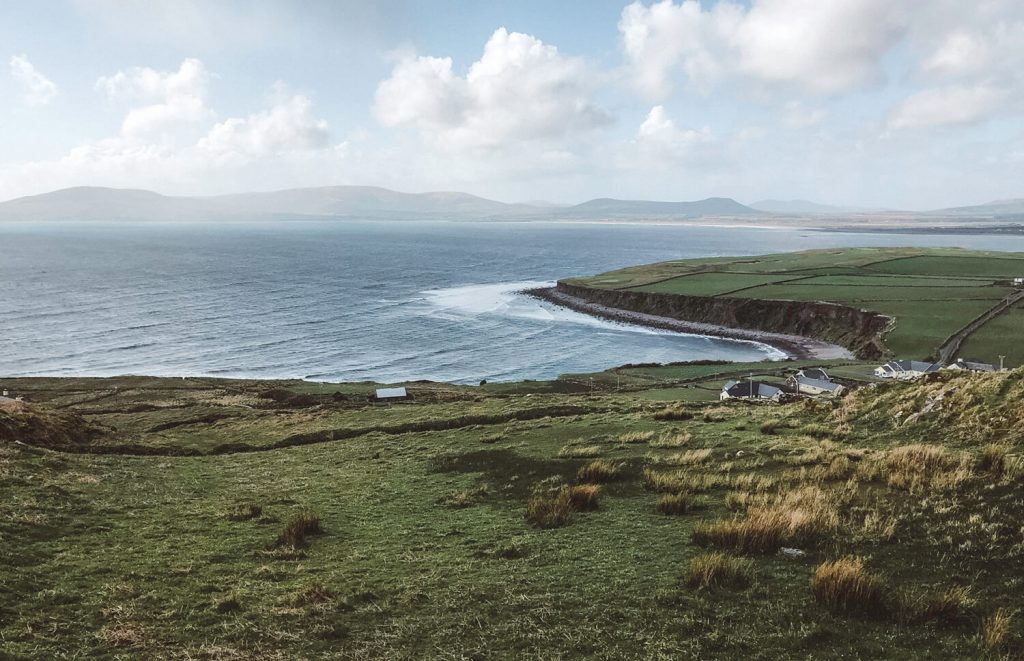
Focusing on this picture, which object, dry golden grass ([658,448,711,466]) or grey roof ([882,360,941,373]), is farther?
grey roof ([882,360,941,373])

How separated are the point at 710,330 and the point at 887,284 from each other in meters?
45.4

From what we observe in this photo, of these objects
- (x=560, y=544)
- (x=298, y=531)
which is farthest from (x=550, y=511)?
(x=298, y=531)

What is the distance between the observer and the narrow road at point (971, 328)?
79.6 m

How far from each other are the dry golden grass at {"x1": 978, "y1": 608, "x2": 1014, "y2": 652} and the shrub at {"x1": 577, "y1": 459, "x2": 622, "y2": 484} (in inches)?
414

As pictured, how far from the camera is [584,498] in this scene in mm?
15422

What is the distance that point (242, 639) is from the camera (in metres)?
9.45

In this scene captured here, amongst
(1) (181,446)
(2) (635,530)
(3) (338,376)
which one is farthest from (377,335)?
(2) (635,530)

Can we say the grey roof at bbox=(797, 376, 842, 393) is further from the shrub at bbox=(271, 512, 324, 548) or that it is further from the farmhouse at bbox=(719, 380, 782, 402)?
the shrub at bbox=(271, 512, 324, 548)

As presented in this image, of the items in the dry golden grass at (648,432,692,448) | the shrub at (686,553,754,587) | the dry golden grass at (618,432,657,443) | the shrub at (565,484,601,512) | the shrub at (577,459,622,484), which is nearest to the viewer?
the shrub at (686,553,754,587)

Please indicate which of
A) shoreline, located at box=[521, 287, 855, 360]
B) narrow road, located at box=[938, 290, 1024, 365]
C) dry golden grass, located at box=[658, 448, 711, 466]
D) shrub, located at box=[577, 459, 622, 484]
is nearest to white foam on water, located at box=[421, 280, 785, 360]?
shoreline, located at box=[521, 287, 855, 360]

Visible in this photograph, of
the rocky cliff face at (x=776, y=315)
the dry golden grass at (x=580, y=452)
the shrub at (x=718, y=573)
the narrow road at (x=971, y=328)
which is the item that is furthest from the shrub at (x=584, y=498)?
the rocky cliff face at (x=776, y=315)

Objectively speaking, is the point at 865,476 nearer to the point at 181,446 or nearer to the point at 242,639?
the point at 242,639

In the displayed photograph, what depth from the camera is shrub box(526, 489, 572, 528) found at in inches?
561

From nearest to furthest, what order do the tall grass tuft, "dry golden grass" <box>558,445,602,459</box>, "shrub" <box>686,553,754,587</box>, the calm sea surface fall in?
1. the tall grass tuft
2. "shrub" <box>686,553,754,587</box>
3. "dry golden grass" <box>558,445,602,459</box>
4. the calm sea surface
